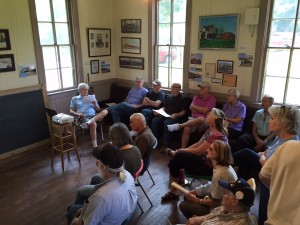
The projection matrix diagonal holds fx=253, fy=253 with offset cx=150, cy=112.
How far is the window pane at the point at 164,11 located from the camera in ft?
16.8

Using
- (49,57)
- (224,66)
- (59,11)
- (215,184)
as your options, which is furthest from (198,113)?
(59,11)

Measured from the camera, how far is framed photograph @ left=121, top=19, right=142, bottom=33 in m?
5.55

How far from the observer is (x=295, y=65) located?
3.98 m

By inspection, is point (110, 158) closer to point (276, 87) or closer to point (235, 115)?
point (235, 115)

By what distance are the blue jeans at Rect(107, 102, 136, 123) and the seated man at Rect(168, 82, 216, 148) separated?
124cm

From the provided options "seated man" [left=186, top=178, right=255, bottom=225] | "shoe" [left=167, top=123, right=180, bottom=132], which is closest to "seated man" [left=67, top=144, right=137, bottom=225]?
"seated man" [left=186, top=178, right=255, bottom=225]

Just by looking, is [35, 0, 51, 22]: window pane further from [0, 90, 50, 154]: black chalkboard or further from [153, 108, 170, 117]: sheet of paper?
[153, 108, 170, 117]: sheet of paper

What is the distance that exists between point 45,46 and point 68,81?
861 mm

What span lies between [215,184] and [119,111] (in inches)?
135

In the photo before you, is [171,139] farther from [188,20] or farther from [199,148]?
[188,20]

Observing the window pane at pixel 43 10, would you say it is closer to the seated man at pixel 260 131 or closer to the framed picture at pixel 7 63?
the framed picture at pixel 7 63

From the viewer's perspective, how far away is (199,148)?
2.96 metres

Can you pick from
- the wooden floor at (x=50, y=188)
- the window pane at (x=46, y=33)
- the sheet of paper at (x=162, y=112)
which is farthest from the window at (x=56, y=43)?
the sheet of paper at (x=162, y=112)

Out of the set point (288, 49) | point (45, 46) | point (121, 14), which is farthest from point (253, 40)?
point (45, 46)
